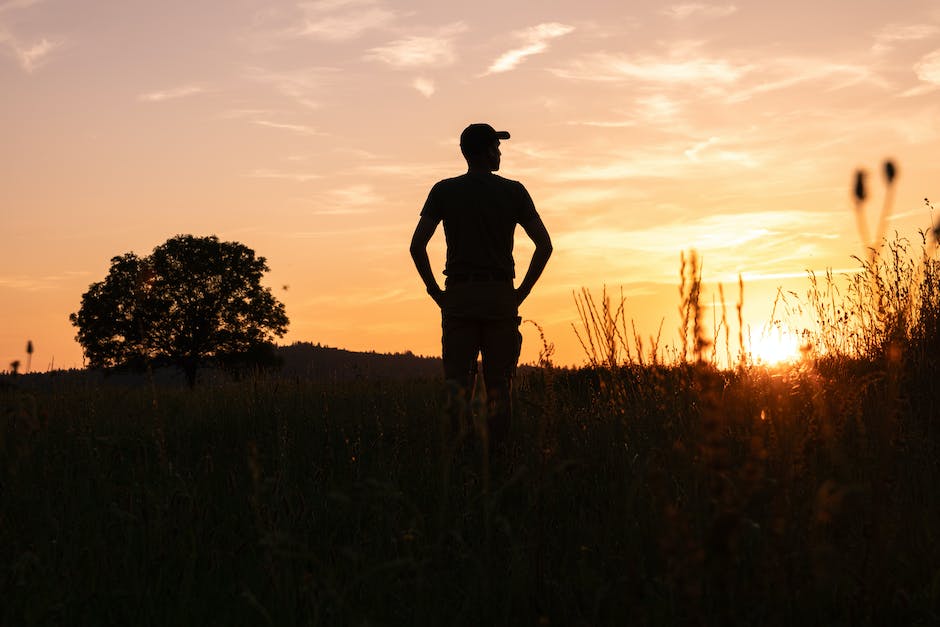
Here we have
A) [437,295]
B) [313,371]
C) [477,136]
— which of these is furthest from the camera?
[313,371]

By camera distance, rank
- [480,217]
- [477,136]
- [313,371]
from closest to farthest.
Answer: [480,217], [477,136], [313,371]

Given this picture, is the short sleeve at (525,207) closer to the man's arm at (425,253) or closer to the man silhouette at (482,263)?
the man silhouette at (482,263)

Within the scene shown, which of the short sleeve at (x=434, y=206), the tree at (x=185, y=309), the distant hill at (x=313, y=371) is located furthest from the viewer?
the tree at (x=185, y=309)

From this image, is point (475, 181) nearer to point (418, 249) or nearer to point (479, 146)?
point (479, 146)

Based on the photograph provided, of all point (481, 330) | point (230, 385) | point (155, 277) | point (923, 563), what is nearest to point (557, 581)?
point (923, 563)

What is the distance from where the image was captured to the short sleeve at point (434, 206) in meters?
5.49

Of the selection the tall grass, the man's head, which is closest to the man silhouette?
the man's head

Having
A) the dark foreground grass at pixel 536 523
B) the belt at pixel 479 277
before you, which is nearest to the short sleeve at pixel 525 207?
the belt at pixel 479 277

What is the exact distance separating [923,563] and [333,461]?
143 inches

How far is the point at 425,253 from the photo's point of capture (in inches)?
218

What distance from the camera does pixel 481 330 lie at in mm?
5566

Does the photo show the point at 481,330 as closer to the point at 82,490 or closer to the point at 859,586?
the point at 82,490

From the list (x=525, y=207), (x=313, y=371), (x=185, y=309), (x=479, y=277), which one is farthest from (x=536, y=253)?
(x=185, y=309)

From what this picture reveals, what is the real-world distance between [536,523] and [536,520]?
29 millimetres
